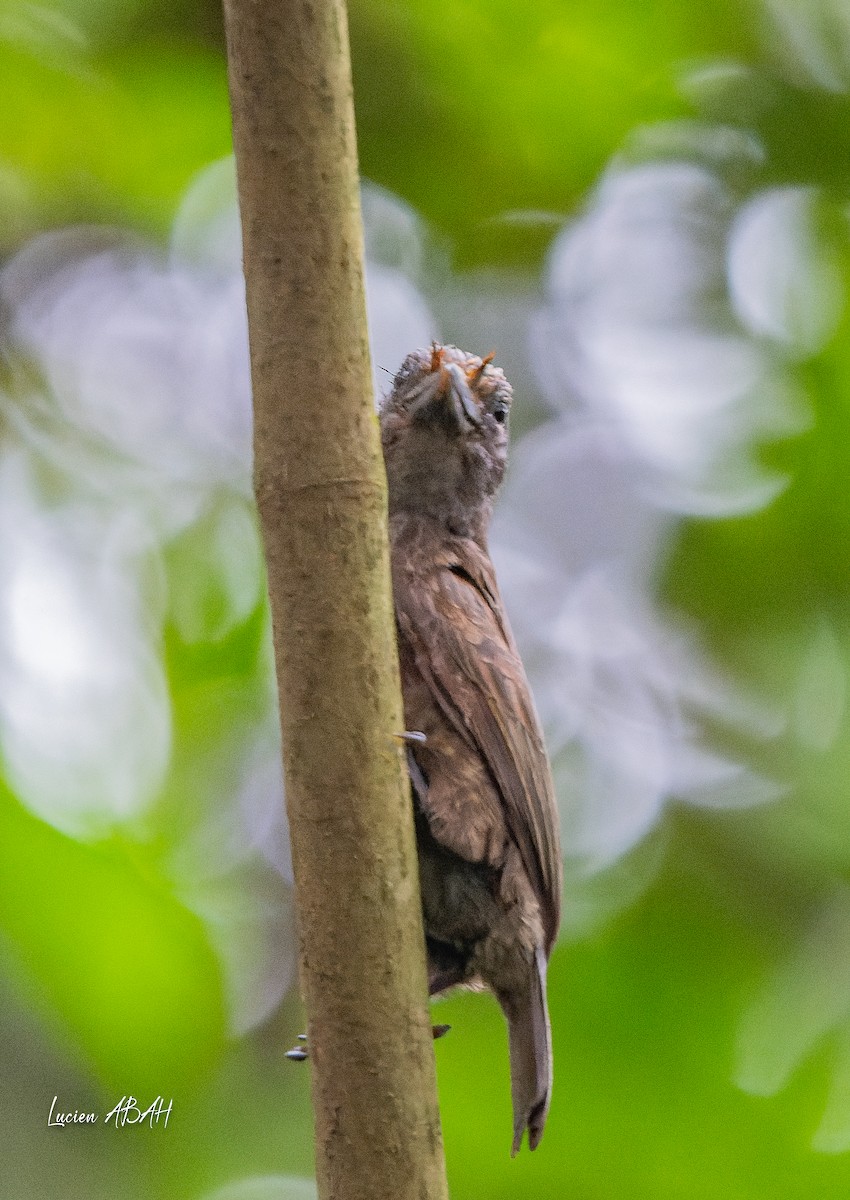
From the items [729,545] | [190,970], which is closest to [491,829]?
[190,970]

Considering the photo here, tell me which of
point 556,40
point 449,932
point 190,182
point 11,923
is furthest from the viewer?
point 190,182

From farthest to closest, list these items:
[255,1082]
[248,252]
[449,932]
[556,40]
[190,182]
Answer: [190,182]
[556,40]
[255,1082]
[449,932]
[248,252]

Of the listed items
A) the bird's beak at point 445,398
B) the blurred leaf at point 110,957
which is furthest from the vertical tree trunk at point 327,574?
the bird's beak at point 445,398

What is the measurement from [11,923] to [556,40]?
117 inches

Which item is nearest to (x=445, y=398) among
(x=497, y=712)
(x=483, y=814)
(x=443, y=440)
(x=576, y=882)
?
(x=443, y=440)

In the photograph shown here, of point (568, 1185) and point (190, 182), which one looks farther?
point (190, 182)

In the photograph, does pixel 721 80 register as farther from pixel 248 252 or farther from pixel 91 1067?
pixel 91 1067

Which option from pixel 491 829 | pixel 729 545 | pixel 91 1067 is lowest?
pixel 91 1067

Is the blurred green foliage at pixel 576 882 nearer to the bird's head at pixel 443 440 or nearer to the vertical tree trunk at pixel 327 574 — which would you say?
the bird's head at pixel 443 440

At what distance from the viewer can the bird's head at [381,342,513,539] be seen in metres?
4.09

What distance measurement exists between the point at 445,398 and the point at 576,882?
1.56 meters

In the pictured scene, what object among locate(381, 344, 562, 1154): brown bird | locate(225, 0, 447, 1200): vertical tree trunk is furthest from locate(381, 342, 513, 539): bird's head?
locate(225, 0, 447, 1200): vertical tree trunk

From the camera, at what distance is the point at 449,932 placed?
3439 millimetres

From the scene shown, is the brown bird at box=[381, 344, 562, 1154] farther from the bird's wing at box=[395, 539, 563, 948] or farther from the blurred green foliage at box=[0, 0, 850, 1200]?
the blurred green foliage at box=[0, 0, 850, 1200]
